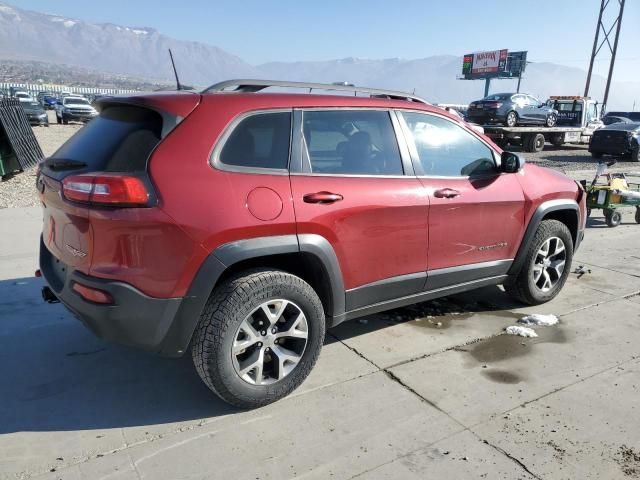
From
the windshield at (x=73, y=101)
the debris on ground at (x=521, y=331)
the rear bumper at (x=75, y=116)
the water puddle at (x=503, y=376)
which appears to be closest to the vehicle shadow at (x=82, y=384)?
the water puddle at (x=503, y=376)

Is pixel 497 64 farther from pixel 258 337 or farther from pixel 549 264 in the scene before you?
pixel 258 337

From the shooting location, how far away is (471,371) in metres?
3.47

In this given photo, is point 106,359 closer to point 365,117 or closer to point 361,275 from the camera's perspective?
point 361,275

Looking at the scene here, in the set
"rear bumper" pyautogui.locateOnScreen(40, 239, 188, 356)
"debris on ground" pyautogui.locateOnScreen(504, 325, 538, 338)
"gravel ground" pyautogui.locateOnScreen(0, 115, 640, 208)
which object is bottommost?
"debris on ground" pyautogui.locateOnScreen(504, 325, 538, 338)

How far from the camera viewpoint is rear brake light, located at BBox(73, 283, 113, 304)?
8.36ft

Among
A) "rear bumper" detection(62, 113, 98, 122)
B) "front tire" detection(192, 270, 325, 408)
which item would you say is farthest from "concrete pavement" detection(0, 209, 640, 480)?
"rear bumper" detection(62, 113, 98, 122)

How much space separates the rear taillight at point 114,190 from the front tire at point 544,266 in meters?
3.22

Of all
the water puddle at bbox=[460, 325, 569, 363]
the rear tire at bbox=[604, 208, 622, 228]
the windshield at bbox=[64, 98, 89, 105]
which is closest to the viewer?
the water puddle at bbox=[460, 325, 569, 363]

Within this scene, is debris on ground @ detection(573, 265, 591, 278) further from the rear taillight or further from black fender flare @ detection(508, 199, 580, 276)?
the rear taillight

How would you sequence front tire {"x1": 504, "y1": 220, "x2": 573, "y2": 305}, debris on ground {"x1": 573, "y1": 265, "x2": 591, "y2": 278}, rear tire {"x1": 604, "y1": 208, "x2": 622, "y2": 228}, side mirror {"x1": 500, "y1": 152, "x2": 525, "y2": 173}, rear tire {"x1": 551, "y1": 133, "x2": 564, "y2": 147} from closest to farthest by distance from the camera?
side mirror {"x1": 500, "y1": 152, "x2": 525, "y2": 173}
front tire {"x1": 504, "y1": 220, "x2": 573, "y2": 305}
debris on ground {"x1": 573, "y1": 265, "x2": 591, "y2": 278}
rear tire {"x1": 604, "y1": 208, "x2": 622, "y2": 228}
rear tire {"x1": 551, "y1": 133, "x2": 564, "y2": 147}

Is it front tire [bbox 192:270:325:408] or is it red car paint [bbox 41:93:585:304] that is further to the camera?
front tire [bbox 192:270:325:408]

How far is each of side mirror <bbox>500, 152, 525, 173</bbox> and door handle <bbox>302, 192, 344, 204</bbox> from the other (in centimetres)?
164

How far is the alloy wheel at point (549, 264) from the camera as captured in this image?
14.8 feet

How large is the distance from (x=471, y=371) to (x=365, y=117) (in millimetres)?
1840
